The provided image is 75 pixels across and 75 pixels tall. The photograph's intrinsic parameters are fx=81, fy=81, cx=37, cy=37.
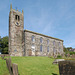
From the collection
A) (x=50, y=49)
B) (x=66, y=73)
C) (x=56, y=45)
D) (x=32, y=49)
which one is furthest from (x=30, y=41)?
(x=66, y=73)

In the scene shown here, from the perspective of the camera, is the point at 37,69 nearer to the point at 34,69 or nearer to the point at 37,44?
the point at 34,69

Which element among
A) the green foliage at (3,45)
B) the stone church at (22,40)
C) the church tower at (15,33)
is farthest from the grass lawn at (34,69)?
the green foliage at (3,45)

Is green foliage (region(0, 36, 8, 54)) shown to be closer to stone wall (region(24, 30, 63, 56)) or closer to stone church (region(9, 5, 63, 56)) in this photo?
stone church (region(9, 5, 63, 56))

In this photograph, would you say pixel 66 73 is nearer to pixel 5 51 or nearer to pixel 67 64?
pixel 67 64

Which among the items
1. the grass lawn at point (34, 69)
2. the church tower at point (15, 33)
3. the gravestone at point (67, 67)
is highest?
the church tower at point (15, 33)

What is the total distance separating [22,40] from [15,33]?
Result: 286 cm

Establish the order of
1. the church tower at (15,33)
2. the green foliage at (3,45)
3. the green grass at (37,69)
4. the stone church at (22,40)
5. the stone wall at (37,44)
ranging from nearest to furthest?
the green grass at (37,69)
the church tower at (15,33)
the stone church at (22,40)
the stone wall at (37,44)
the green foliage at (3,45)

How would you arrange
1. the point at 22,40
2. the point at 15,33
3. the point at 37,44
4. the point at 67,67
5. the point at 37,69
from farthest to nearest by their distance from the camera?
the point at 37,44, the point at 22,40, the point at 15,33, the point at 37,69, the point at 67,67

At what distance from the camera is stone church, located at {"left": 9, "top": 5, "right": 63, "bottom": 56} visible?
22.7 meters

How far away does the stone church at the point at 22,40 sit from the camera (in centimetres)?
2269

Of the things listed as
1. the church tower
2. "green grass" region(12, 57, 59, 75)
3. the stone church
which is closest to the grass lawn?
"green grass" region(12, 57, 59, 75)

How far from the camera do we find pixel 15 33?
2341 centimetres

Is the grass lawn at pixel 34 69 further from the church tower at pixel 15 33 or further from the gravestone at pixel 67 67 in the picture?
the church tower at pixel 15 33

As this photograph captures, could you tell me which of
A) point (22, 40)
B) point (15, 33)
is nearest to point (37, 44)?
point (22, 40)
